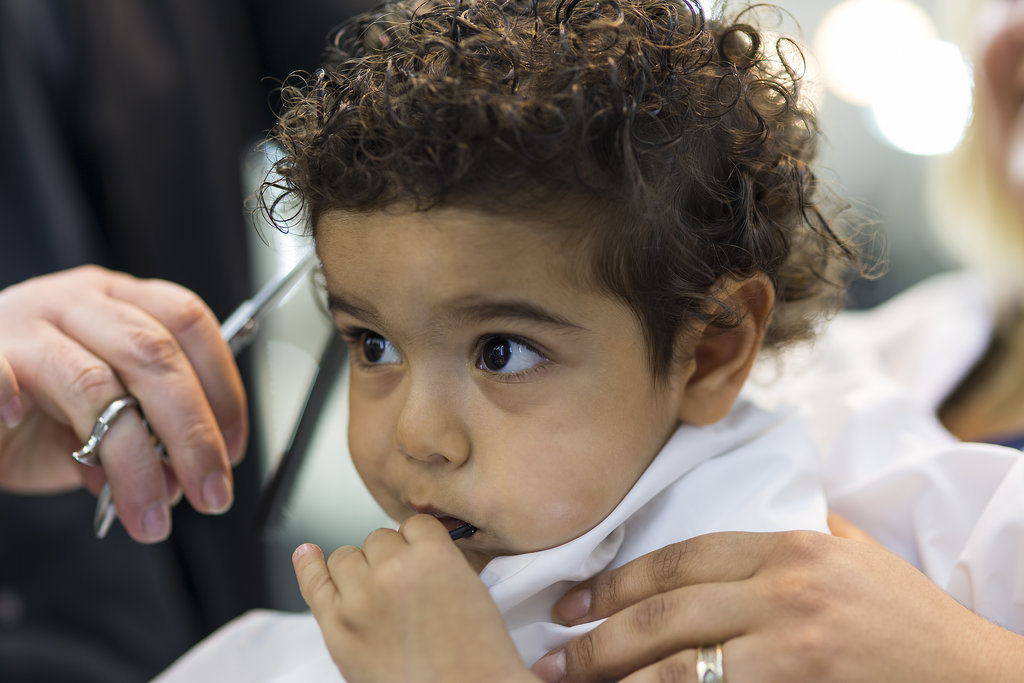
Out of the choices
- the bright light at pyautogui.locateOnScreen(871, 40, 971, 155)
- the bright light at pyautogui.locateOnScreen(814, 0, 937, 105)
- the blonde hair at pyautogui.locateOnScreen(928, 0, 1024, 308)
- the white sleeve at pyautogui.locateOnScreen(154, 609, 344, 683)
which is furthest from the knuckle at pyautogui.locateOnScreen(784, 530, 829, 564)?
the bright light at pyautogui.locateOnScreen(814, 0, 937, 105)

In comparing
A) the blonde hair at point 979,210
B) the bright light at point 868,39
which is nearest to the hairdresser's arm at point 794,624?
the blonde hair at point 979,210

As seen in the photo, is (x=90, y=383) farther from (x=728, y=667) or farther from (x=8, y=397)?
(x=728, y=667)

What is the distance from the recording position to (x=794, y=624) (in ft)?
1.94

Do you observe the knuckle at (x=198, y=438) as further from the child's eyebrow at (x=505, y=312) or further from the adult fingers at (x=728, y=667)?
the adult fingers at (x=728, y=667)

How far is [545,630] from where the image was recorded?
0.71m

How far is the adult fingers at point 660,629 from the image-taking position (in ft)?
1.97

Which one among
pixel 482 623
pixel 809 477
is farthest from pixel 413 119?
pixel 809 477

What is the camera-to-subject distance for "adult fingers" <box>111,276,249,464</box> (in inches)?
33.1

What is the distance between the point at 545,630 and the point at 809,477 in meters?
0.30

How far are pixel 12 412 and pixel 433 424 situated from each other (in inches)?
16.5

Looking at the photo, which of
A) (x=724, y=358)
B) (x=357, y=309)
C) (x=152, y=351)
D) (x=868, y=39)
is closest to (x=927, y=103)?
(x=868, y=39)

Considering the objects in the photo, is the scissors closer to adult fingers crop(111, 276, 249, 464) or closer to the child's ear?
adult fingers crop(111, 276, 249, 464)

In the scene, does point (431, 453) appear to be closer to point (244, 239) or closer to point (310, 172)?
point (310, 172)

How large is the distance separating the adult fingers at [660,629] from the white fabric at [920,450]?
11.1 inches
